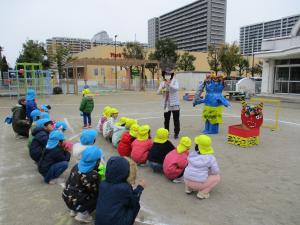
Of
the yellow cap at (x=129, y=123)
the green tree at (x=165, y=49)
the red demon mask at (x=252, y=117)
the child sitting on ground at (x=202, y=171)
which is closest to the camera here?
the child sitting on ground at (x=202, y=171)

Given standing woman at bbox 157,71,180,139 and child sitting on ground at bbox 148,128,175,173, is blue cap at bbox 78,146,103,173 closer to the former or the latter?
child sitting on ground at bbox 148,128,175,173

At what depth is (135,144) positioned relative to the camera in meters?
5.51

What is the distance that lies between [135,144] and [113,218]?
2616 millimetres

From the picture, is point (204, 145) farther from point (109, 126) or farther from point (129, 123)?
point (109, 126)

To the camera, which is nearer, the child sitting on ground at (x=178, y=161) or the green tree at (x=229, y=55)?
the child sitting on ground at (x=178, y=161)

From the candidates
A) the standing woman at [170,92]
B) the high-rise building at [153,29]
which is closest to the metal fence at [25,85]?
the standing woman at [170,92]

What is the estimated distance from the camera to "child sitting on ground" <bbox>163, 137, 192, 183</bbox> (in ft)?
15.0

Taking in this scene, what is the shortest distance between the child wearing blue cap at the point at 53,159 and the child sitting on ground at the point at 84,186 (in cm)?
121

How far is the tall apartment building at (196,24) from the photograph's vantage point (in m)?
91.0

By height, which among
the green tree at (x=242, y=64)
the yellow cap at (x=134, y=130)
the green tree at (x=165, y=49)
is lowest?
the yellow cap at (x=134, y=130)

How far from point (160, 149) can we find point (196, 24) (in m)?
93.6

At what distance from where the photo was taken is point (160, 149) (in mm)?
4980

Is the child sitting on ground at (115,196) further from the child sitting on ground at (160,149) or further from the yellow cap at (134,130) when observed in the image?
the yellow cap at (134,130)

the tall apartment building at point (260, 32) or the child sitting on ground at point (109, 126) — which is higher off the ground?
the tall apartment building at point (260, 32)
